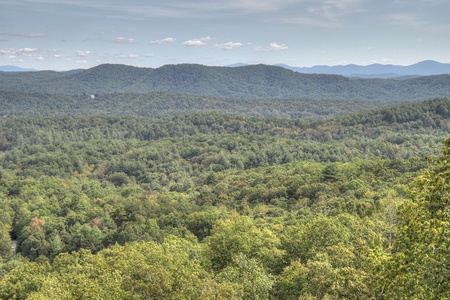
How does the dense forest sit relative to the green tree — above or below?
below

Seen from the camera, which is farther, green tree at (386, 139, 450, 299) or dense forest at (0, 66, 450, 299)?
dense forest at (0, 66, 450, 299)

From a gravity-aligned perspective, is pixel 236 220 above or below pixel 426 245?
below

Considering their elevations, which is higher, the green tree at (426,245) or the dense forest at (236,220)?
the green tree at (426,245)

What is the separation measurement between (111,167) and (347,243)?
14261cm

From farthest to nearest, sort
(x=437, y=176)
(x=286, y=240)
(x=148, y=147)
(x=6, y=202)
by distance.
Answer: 1. (x=148, y=147)
2. (x=6, y=202)
3. (x=286, y=240)
4. (x=437, y=176)

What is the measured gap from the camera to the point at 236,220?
4569 centimetres

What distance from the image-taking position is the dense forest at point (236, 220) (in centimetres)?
1534

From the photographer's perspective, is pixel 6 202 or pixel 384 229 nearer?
pixel 384 229

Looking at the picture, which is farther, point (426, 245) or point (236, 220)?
point (236, 220)

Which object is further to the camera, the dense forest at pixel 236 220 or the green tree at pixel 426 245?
the dense forest at pixel 236 220

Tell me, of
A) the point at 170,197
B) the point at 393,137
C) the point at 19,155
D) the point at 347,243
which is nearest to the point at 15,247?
the point at 170,197

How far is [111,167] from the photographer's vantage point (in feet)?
525

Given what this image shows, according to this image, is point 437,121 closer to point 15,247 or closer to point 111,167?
point 111,167

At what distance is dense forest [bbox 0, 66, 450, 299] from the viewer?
15.3 m
